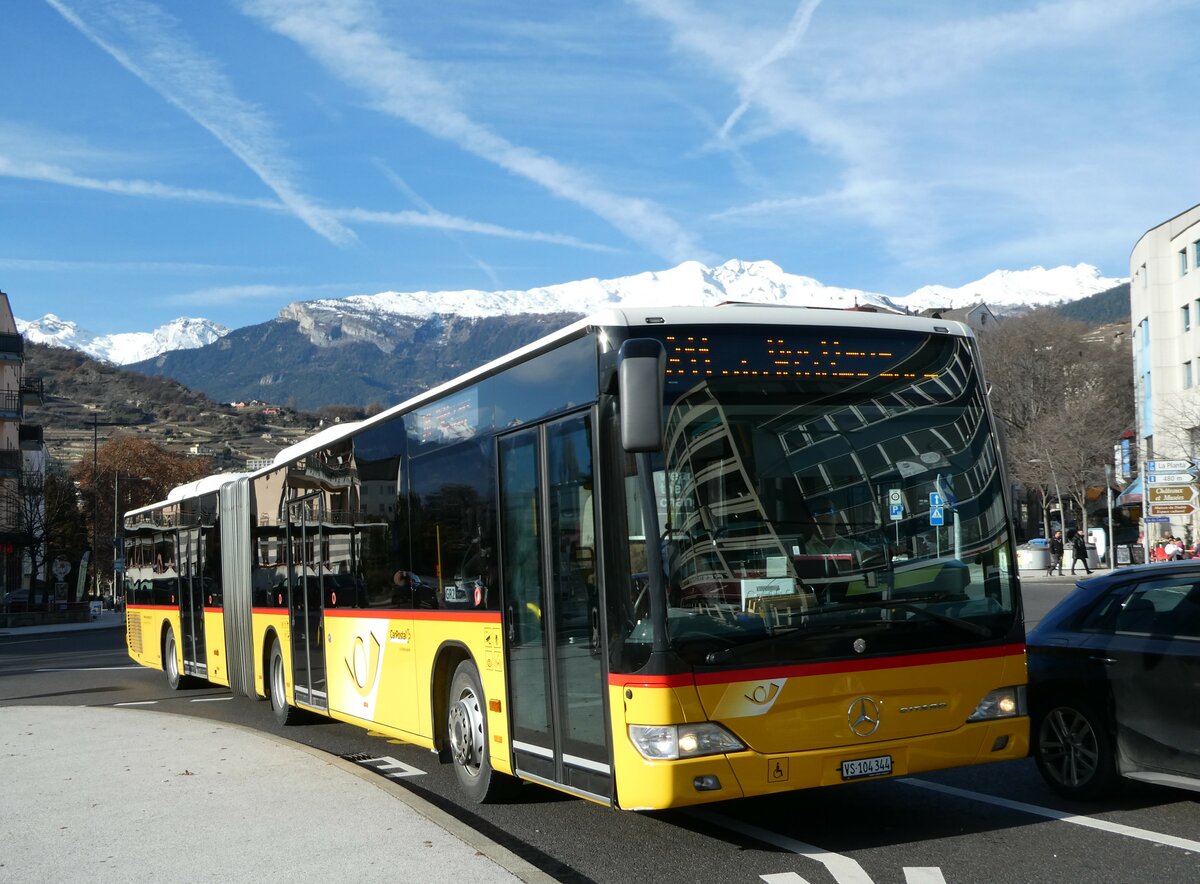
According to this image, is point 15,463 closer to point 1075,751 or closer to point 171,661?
point 171,661

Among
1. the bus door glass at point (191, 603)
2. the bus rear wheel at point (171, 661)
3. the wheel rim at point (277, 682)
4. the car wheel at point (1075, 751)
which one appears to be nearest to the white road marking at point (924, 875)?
the car wheel at point (1075, 751)

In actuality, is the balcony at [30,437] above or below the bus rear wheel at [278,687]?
above

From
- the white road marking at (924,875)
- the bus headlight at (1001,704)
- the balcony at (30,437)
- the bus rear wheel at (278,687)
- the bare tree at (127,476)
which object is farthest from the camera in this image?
the bare tree at (127,476)

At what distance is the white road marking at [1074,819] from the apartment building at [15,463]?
2003 inches

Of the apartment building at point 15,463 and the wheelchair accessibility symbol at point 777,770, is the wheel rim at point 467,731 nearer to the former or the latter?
the wheelchair accessibility symbol at point 777,770

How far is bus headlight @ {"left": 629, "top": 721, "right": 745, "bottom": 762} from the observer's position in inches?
269

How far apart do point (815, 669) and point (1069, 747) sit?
2451mm

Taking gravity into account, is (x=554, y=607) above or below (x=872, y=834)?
above

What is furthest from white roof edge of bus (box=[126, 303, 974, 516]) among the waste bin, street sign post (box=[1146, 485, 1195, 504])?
the waste bin

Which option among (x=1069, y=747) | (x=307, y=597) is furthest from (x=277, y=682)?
(x=1069, y=747)

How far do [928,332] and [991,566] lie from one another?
148 cm

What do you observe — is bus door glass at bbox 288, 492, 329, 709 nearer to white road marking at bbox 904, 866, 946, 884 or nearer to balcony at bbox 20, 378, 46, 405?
white road marking at bbox 904, 866, 946, 884

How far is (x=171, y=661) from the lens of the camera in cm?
2042

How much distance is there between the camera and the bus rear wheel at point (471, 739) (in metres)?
9.07
